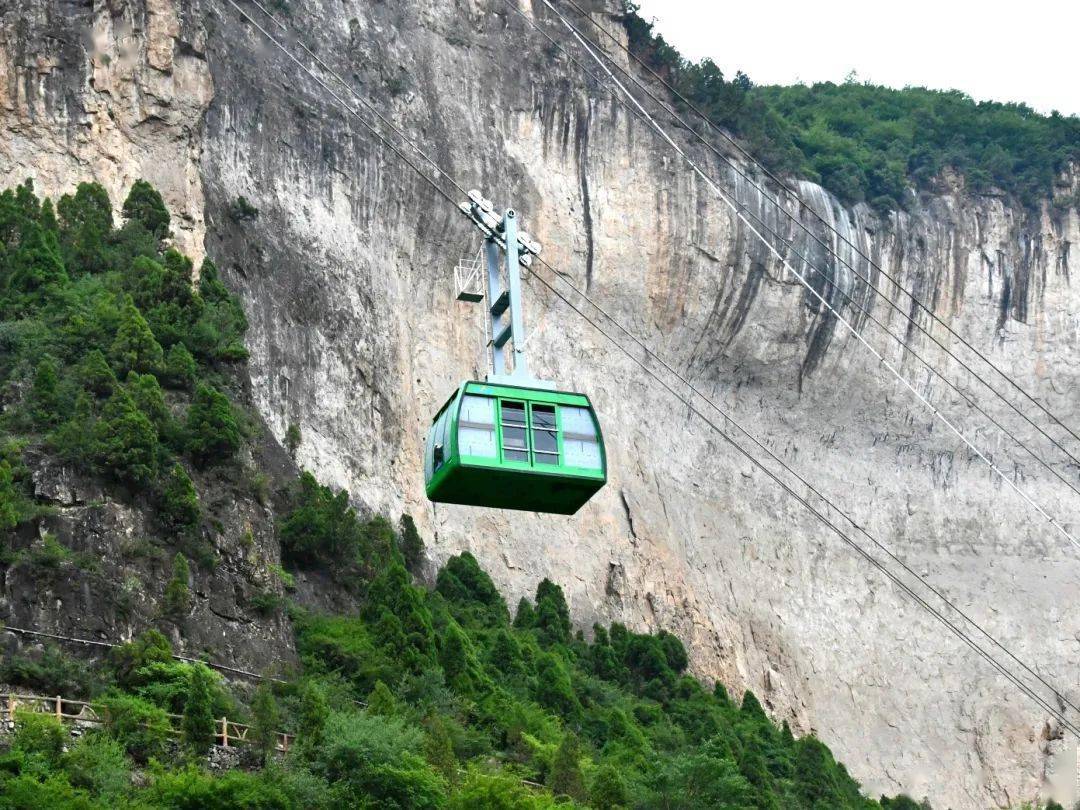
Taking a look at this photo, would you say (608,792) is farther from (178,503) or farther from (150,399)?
(150,399)

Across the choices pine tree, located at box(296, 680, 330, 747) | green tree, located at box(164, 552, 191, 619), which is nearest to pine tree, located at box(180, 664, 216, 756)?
pine tree, located at box(296, 680, 330, 747)

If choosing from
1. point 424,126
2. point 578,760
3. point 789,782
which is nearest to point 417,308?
point 424,126

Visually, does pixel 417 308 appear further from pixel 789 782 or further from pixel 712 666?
pixel 789 782

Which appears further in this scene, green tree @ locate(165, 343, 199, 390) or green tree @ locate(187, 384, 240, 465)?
green tree @ locate(165, 343, 199, 390)

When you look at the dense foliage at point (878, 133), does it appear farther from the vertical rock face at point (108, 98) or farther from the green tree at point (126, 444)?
the green tree at point (126, 444)

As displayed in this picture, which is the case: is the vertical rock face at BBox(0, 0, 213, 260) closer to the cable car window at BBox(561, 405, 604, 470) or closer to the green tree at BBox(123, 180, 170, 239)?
the green tree at BBox(123, 180, 170, 239)

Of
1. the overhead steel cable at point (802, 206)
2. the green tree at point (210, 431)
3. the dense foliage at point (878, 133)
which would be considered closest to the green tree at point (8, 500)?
the green tree at point (210, 431)
